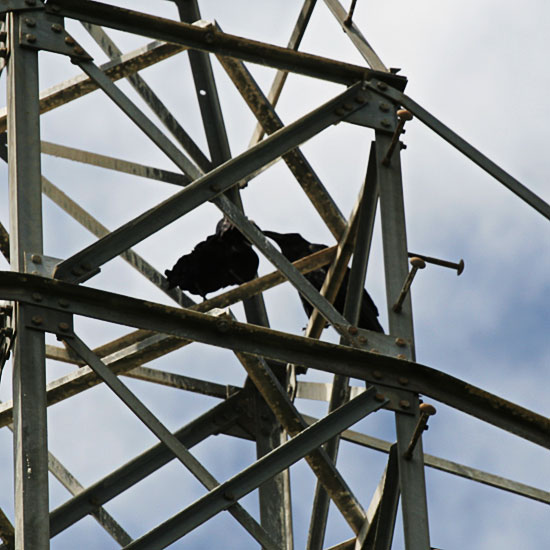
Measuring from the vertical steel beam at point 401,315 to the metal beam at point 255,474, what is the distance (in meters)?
0.33

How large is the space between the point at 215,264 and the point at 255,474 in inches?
177

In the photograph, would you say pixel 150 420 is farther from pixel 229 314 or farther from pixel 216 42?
pixel 216 42

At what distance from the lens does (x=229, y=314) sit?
11695mm

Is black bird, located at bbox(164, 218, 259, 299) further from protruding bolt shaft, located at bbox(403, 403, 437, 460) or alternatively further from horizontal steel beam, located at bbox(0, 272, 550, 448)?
protruding bolt shaft, located at bbox(403, 403, 437, 460)

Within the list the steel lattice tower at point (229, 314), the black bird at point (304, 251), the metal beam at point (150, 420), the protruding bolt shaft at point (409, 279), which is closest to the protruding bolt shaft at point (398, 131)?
the steel lattice tower at point (229, 314)

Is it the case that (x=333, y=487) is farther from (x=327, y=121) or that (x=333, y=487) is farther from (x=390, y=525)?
(x=327, y=121)

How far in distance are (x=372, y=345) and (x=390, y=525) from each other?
3.77 feet

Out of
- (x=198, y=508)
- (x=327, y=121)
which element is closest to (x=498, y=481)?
(x=327, y=121)

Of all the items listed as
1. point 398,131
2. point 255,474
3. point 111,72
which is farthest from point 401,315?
point 111,72

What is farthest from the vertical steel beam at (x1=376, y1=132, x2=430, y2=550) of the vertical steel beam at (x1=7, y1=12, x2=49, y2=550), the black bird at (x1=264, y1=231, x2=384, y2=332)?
the black bird at (x1=264, y1=231, x2=384, y2=332)

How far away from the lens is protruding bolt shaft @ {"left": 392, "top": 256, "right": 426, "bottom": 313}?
10.6 meters

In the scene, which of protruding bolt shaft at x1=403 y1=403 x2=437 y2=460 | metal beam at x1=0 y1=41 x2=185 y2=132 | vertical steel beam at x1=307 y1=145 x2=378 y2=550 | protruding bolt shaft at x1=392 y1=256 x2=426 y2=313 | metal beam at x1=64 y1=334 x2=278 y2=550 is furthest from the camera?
metal beam at x1=0 y1=41 x2=185 y2=132

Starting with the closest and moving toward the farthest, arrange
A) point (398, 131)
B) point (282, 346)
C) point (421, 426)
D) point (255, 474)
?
point (255, 474)
point (421, 426)
point (282, 346)
point (398, 131)

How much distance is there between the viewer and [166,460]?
11.9 metres
